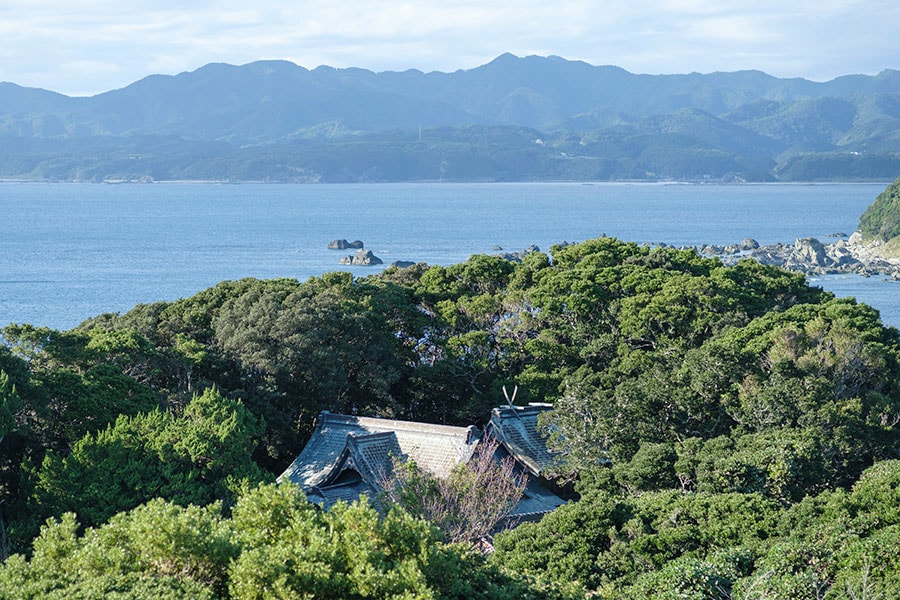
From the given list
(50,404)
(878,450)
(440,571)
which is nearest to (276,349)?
(50,404)

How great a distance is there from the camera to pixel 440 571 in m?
10.5

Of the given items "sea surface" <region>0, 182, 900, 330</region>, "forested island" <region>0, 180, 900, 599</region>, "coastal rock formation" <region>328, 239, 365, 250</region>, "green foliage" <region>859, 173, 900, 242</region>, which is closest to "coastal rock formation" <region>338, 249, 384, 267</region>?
"sea surface" <region>0, 182, 900, 330</region>

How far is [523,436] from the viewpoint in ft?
77.8

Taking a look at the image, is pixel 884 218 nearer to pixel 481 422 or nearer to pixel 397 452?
pixel 481 422

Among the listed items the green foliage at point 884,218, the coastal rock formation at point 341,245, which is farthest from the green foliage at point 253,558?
the green foliage at point 884,218

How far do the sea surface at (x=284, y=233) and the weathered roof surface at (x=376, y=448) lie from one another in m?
37.9

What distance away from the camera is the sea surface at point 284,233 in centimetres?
7369

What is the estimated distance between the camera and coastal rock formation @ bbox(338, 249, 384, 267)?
87.4 metres

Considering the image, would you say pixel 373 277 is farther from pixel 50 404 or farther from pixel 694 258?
pixel 50 404

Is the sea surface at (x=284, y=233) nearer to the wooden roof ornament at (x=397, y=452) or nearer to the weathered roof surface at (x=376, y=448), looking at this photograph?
the weathered roof surface at (x=376, y=448)

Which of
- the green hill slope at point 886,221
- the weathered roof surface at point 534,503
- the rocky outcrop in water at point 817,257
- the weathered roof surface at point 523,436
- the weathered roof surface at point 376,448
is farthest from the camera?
the green hill slope at point 886,221

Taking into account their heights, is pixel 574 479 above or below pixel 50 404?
below

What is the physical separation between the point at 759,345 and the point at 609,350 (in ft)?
15.9

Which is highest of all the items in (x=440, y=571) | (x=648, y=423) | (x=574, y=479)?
(x=440, y=571)
